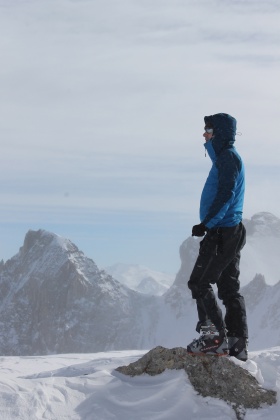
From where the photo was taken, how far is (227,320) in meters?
9.20

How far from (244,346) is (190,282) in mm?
1268

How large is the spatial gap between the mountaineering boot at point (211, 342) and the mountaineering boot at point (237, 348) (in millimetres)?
145

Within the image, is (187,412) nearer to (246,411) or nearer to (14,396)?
(246,411)

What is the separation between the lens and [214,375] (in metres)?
8.64

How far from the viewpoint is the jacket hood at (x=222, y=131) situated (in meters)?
8.82

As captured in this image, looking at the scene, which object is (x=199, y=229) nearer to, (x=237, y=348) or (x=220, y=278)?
(x=220, y=278)

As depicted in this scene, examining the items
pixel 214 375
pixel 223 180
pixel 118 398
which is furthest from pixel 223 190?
pixel 118 398

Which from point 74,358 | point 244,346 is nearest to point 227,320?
point 244,346

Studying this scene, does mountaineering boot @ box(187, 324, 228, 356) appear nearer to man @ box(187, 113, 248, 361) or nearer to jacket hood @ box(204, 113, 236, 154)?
man @ box(187, 113, 248, 361)

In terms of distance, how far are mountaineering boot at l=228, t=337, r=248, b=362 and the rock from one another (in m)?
0.19

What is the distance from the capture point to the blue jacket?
8.48 metres

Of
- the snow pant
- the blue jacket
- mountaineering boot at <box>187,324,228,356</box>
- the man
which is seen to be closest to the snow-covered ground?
mountaineering boot at <box>187,324,228,356</box>

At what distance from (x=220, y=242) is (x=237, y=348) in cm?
158

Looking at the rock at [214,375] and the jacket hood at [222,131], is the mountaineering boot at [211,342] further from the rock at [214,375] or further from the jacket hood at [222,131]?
the jacket hood at [222,131]
